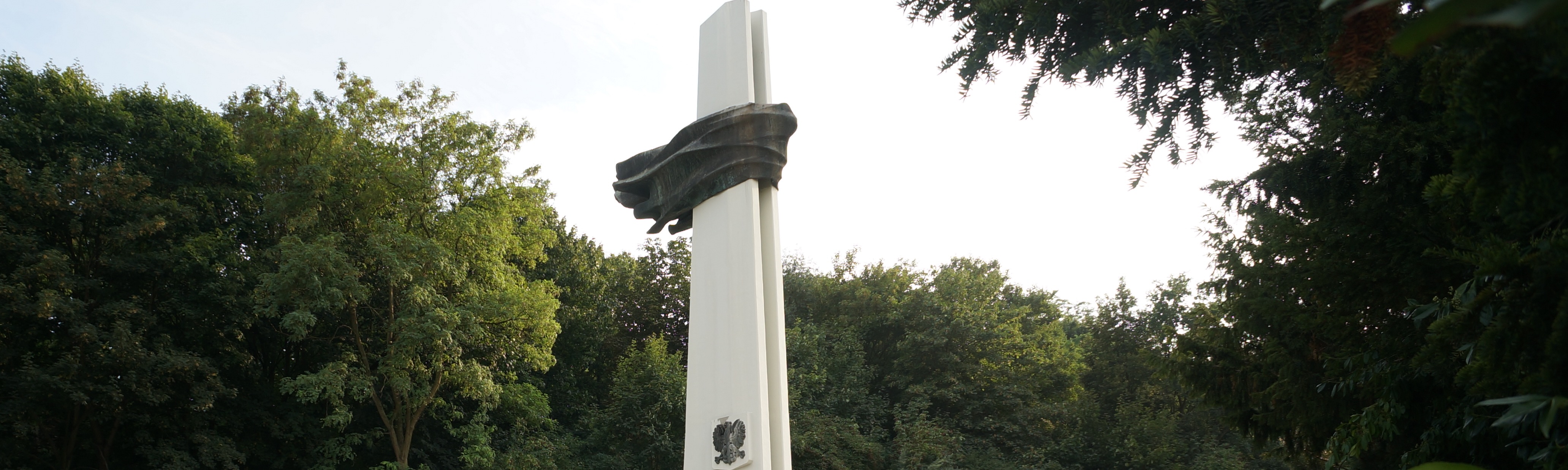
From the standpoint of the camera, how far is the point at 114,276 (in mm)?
13102

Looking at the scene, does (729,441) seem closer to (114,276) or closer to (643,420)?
(643,420)

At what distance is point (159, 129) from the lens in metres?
14.0

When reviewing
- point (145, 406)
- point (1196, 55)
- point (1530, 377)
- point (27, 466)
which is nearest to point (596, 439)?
point (145, 406)

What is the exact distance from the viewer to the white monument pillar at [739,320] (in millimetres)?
4516

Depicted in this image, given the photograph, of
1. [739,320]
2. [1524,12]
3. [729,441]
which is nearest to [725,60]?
[739,320]

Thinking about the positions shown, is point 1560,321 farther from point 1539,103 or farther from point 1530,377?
point 1539,103

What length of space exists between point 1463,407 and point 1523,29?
260cm

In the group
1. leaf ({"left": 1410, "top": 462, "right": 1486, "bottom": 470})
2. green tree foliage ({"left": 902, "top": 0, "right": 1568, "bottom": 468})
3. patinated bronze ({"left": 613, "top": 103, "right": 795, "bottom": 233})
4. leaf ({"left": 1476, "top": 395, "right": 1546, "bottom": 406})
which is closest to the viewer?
leaf ({"left": 1410, "top": 462, "right": 1486, "bottom": 470})

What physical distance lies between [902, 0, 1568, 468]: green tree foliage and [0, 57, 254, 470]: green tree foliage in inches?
462

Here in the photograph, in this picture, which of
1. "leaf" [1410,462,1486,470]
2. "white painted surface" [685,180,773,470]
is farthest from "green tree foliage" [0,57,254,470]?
"leaf" [1410,462,1486,470]

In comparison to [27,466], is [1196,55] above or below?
below

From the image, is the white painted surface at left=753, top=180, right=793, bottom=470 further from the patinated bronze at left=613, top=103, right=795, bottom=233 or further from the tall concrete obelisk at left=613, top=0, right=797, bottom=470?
the patinated bronze at left=613, top=103, right=795, bottom=233

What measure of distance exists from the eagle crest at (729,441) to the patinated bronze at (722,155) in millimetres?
1149

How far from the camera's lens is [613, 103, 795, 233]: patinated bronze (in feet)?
15.9
